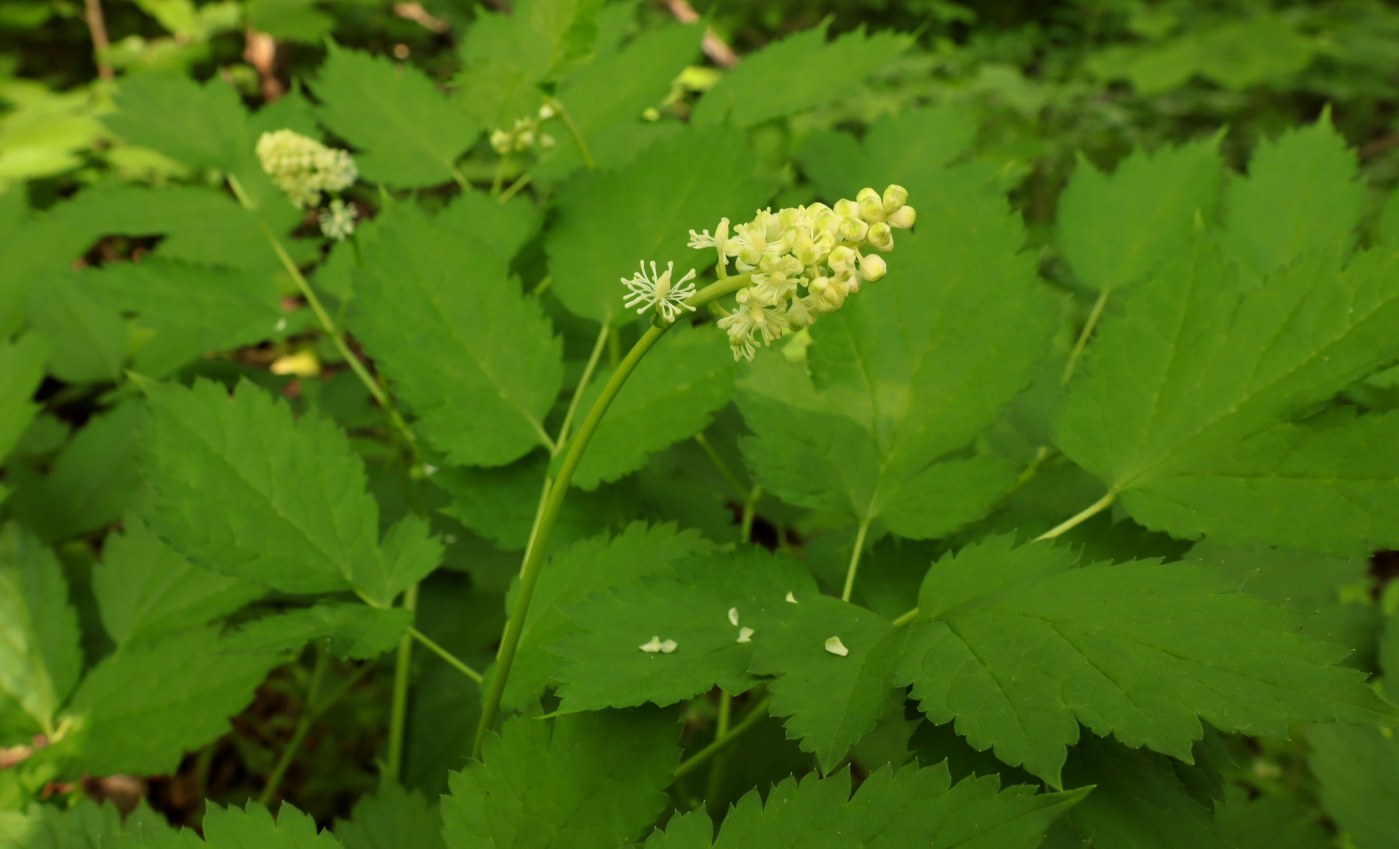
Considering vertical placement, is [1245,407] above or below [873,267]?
below

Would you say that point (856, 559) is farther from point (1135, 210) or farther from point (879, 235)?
point (1135, 210)

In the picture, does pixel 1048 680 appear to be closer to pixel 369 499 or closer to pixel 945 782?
pixel 945 782

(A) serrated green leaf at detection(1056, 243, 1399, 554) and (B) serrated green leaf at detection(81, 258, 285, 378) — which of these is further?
(B) serrated green leaf at detection(81, 258, 285, 378)

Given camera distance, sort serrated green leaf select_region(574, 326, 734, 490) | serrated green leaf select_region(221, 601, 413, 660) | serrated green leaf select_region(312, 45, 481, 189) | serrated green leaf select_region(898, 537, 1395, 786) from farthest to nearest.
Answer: serrated green leaf select_region(312, 45, 481, 189) → serrated green leaf select_region(574, 326, 734, 490) → serrated green leaf select_region(221, 601, 413, 660) → serrated green leaf select_region(898, 537, 1395, 786)

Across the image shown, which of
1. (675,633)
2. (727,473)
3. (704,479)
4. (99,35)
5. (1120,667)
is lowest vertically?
(99,35)

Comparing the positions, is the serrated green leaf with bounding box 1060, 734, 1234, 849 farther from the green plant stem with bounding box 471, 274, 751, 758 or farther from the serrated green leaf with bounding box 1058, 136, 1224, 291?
the serrated green leaf with bounding box 1058, 136, 1224, 291

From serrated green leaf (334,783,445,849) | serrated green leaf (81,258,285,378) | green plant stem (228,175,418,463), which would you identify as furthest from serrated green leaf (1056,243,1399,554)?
serrated green leaf (81,258,285,378)

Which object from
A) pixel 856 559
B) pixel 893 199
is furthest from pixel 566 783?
pixel 893 199

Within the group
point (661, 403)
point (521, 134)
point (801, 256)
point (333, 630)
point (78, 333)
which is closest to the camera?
point (801, 256)
